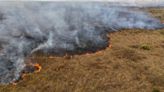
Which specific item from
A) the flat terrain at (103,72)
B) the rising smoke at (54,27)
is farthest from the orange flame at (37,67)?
the rising smoke at (54,27)

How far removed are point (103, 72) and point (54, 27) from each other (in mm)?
6737

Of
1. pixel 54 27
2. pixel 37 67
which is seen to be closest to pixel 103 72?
pixel 37 67

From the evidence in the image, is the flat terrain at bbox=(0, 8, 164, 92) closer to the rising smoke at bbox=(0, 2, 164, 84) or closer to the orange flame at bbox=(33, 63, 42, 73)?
the orange flame at bbox=(33, 63, 42, 73)

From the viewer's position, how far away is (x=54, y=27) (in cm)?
2030

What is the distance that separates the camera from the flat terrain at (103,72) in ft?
43.9

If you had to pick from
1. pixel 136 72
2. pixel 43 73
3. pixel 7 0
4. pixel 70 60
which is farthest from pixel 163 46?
pixel 7 0

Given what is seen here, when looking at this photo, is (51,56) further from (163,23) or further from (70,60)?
(163,23)

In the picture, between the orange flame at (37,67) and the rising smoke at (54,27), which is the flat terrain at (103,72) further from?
the rising smoke at (54,27)

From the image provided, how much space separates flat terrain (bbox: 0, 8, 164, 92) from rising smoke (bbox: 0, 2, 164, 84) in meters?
0.97

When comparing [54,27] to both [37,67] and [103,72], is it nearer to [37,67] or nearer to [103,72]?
[37,67]

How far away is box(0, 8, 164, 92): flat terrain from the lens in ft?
43.9

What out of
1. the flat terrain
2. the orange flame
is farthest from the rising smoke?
the flat terrain

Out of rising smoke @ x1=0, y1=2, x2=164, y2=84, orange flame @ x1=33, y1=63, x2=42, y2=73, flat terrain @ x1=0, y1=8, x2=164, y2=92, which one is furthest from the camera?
rising smoke @ x1=0, y1=2, x2=164, y2=84

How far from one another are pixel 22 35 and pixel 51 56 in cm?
299
